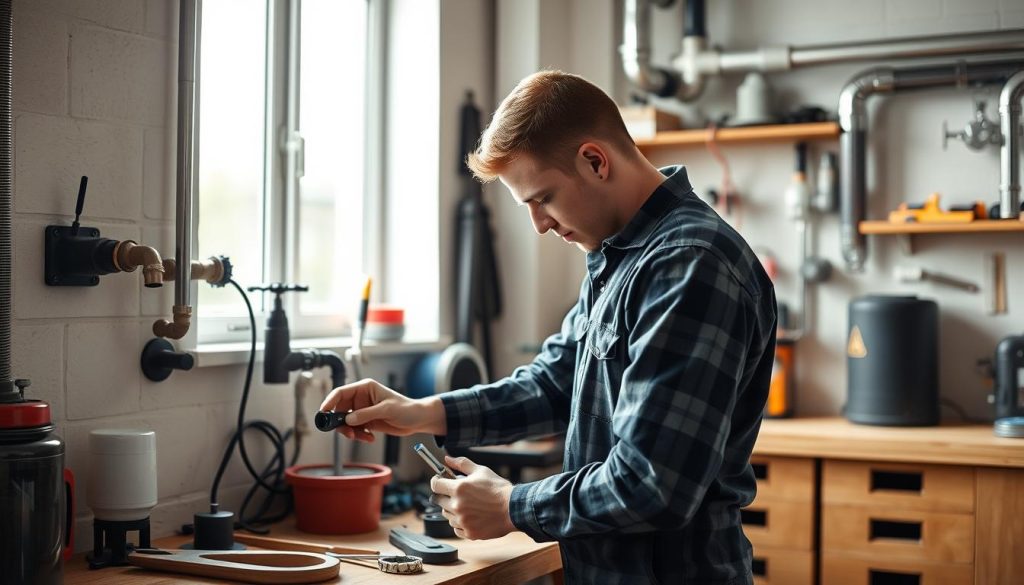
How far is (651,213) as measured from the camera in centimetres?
168

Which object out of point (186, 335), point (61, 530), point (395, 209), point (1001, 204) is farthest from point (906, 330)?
point (61, 530)

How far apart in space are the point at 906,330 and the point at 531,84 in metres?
1.74

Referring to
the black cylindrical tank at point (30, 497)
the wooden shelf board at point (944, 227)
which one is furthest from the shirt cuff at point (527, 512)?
the wooden shelf board at point (944, 227)

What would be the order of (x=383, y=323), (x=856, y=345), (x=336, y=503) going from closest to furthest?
1. (x=336, y=503)
2. (x=383, y=323)
3. (x=856, y=345)

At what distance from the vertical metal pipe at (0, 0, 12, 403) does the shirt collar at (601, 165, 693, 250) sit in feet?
3.13

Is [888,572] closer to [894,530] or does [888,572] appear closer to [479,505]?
[894,530]

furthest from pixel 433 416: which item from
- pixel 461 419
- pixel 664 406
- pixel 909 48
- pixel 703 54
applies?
pixel 909 48

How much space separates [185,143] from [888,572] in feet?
6.80

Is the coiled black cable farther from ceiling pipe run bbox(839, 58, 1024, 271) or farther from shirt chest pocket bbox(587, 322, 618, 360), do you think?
ceiling pipe run bbox(839, 58, 1024, 271)

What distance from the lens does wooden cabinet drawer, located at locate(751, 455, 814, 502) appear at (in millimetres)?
2838

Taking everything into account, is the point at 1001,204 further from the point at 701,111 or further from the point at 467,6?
the point at 467,6

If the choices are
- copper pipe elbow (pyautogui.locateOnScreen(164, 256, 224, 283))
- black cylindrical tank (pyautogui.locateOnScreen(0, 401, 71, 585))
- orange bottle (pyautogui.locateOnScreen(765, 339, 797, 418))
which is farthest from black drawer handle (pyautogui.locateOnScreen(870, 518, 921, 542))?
black cylindrical tank (pyautogui.locateOnScreen(0, 401, 71, 585))

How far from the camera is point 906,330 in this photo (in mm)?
2994

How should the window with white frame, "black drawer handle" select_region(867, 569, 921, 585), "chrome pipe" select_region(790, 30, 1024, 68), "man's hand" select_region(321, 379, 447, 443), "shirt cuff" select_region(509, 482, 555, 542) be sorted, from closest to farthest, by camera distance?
"shirt cuff" select_region(509, 482, 555, 542) → "man's hand" select_region(321, 379, 447, 443) → the window with white frame → "black drawer handle" select_region(867, 569, 921, 585) → "chrome pipe" select_region(790, 30, 1024, 68)
